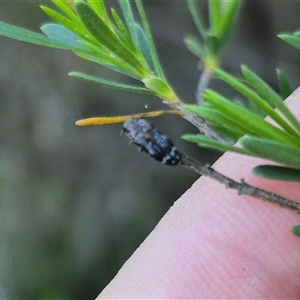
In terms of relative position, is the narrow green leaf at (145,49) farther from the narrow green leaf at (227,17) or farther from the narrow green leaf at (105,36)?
the narrow green leaf at (227,17)

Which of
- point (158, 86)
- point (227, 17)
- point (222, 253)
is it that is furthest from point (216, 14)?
point (222, 253)

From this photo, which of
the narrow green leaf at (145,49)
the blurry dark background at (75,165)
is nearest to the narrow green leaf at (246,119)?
the narrow green leaf at (145,49)

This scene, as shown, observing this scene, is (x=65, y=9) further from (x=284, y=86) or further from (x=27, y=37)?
(x=284, y=86)

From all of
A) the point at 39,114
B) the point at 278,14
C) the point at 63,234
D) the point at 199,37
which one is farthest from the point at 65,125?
the point at 278,14

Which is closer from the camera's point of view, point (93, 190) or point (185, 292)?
point (185, 292)

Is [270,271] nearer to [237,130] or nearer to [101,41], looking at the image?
[237,130]

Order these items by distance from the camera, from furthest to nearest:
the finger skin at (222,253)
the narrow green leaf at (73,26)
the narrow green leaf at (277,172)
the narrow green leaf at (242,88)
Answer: the finger skin at (222,253), the narrow green leaf at (73,26), the narrow green leaf at (277,172), the narrow green leaf at (242,88)

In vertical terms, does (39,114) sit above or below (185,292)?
above
